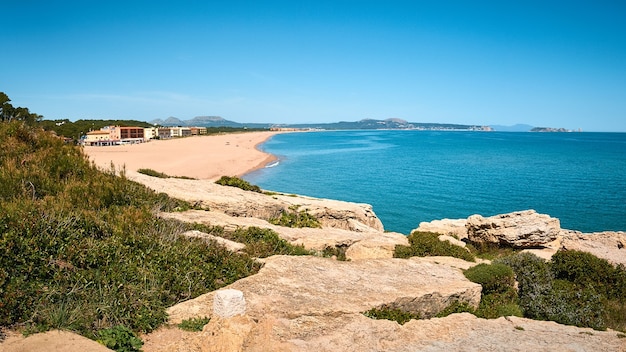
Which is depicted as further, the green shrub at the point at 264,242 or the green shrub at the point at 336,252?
the green shrub at the point at 336,252

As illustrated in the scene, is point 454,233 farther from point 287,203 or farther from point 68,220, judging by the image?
point 68,220

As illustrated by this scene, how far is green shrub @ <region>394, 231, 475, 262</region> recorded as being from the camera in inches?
596

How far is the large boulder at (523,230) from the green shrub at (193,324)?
17.2 m

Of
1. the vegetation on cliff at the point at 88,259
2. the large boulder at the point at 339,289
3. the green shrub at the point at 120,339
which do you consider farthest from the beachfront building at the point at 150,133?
Answer: the green shrub at the point at 120,339

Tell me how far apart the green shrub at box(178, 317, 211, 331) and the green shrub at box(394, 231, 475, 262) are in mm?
8993

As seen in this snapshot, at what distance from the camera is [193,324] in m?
7.57

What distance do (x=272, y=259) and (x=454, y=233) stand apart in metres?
15.7

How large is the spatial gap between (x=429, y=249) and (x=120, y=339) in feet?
39.5

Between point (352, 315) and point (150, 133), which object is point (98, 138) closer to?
point (150, 133)

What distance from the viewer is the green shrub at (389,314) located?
854 centimetres

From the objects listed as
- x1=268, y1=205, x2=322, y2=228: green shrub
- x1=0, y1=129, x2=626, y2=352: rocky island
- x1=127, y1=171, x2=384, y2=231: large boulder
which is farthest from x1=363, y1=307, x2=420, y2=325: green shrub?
x1=127, y1=171, x2=384, y2=231: large boulder

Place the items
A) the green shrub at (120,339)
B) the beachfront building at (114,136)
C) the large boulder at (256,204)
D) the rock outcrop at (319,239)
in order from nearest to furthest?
1. the green shrub at (120,339)
2. the rock outcrop at (319,239)
3. the large boulder at (256,204)
4. the beachfront building at (114,136)

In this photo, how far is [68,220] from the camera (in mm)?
8852

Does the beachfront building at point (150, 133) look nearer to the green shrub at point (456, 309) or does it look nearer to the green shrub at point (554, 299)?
the green shrub at point (554, 299)
